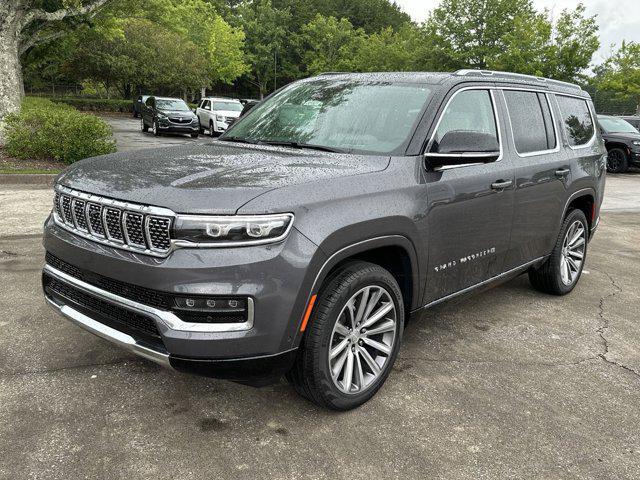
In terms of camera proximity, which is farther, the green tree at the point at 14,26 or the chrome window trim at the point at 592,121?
the green tree at the point at 14,26

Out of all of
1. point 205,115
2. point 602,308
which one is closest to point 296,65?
point 205,115

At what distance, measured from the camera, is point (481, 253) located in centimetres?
398

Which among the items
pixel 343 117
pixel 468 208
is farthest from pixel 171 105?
pixel 468 208

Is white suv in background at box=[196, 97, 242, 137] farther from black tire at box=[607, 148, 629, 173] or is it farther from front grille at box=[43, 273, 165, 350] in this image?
front grille at box=[43, 273, 165, 350]

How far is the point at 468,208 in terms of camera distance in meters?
3.74

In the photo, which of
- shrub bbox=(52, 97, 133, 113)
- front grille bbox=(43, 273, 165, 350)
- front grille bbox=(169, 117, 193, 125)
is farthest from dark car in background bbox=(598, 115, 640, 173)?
shrub bbox=(52, 97, 133, 113)

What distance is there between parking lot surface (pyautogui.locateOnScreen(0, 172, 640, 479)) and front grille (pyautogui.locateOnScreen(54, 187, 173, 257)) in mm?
976

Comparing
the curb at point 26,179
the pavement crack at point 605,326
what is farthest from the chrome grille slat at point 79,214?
the curb at point 26,179

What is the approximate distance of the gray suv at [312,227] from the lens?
8.60 ft

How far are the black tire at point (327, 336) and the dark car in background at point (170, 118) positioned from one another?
21.3 metres

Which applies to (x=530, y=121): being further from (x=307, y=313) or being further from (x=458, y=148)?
(x=307, y=313)

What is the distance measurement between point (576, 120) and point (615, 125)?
1563cm

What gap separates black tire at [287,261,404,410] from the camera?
2896 millimetres

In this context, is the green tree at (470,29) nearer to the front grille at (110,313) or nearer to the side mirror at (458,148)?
the side mirror at (458,148)
